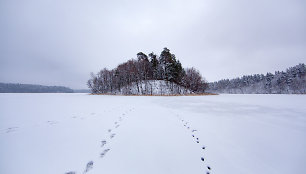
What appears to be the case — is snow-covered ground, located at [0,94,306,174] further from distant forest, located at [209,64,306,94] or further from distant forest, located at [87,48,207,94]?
distant forest, located at [209,64,306,94]

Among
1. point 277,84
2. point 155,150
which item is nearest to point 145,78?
point 155,150

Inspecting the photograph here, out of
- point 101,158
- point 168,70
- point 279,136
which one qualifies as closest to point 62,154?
point 101,158

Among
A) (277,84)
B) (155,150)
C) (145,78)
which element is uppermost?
(145,78)

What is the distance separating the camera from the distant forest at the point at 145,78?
29.2 m

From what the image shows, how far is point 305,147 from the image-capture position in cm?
254

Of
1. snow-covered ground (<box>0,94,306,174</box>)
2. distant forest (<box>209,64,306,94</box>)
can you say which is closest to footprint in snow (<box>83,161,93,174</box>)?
snow-covered ground (<box>0,94,306,174</box>)

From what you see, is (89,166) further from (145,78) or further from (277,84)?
(277,84)

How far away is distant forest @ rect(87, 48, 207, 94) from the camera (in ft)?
96.0

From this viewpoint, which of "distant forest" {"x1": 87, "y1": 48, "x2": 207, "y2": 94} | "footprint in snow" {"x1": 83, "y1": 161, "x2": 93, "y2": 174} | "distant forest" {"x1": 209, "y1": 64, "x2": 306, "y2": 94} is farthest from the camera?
"distant forest" {"x1": 209, "y1": 64, "x2": 306, "y2": 94}

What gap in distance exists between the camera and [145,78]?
97.3ft

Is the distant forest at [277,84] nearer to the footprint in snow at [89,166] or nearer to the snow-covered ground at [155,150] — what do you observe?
the snow-covered ground at [155,150]

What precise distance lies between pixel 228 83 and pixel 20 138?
3804 inches

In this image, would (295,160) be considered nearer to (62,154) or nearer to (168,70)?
(62,154)

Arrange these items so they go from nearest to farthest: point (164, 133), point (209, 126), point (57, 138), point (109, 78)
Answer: point (57, 138) → point (164, 133) → point (209, 126) → point (109, 78)
